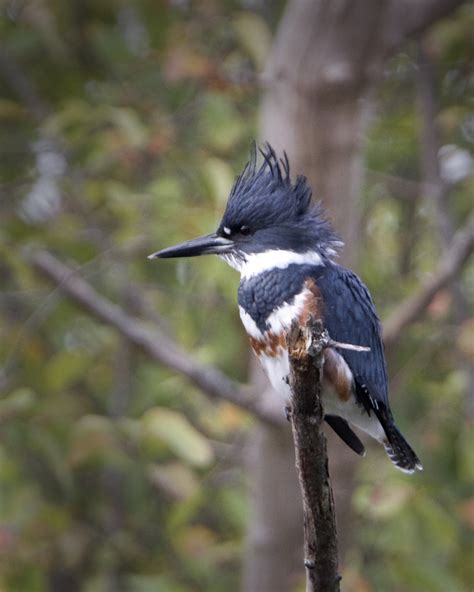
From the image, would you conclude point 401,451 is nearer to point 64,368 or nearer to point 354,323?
point 354,323

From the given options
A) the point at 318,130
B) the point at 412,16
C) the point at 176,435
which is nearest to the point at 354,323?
the point at 176,435

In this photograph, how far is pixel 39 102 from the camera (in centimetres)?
450

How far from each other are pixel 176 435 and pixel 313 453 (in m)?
1.66

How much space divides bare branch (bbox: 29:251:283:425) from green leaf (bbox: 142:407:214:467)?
15 cm

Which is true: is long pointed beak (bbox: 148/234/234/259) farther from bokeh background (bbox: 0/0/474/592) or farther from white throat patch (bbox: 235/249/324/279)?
bokeh background (bbox: 0/0/474/592)

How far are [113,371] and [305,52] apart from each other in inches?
69.3

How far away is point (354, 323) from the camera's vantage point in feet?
7.27

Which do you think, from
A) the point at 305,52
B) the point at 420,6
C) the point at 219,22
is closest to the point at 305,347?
the point at 305,52

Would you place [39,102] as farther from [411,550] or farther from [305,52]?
[411,550]

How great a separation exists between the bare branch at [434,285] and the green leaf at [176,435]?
732mm

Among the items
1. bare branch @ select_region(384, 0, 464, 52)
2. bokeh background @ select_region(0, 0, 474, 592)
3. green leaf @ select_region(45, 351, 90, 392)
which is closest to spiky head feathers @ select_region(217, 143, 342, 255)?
bokeh background @ select_region(0, 0, 474, 592)

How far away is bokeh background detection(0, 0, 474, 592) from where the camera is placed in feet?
11.5

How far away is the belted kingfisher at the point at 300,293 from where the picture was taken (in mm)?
2184

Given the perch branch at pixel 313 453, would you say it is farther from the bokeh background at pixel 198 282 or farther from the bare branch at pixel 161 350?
the bare branch at pixel 161 350
